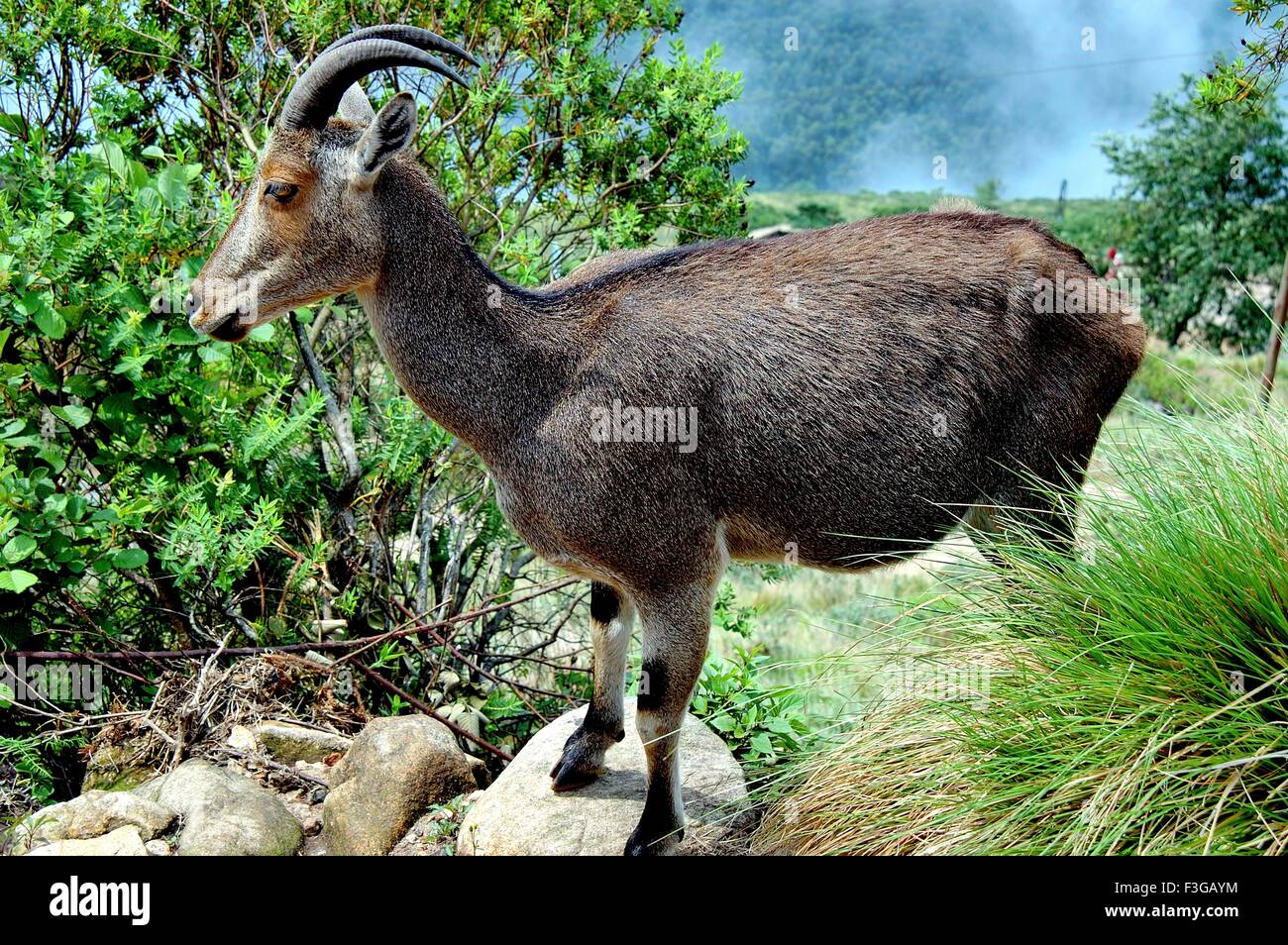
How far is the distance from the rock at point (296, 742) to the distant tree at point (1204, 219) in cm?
2423

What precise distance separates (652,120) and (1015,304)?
326cm

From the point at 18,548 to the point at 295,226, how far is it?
90.9 inches

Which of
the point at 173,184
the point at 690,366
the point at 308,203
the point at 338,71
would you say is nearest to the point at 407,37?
the point at 338,71

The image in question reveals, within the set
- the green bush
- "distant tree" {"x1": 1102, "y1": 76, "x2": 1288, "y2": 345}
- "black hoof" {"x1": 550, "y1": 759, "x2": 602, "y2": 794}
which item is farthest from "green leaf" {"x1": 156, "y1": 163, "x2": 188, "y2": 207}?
"distant tree" {"x1": 1102, "y1": 76, "x2": 1288, "y2": 345}

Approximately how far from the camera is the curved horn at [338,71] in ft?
14.2

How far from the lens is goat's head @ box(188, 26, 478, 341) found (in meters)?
4.41

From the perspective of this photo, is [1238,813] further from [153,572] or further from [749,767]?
[153,572]

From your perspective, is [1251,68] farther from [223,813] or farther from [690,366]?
[223,813]

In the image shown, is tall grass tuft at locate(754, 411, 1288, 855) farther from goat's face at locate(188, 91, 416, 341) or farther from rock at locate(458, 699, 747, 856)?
goat's face at locate(188, 91, 416, 341)

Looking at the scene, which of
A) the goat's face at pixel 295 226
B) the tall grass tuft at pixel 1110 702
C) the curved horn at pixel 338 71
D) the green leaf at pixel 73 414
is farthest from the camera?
the green leaf at pixel 73 414

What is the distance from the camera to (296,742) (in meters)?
6.18

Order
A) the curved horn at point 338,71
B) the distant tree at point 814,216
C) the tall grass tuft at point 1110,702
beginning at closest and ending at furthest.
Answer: the tall grass tuft at point 1110,702 < the curved horn at point 338,71 < the distant tree at point 814,216

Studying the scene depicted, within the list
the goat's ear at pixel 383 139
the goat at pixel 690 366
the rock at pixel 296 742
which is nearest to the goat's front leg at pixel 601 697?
the goat at pixel 690 366

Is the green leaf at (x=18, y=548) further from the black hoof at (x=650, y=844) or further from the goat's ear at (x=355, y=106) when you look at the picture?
the black hoof at (x=650, y=844)
